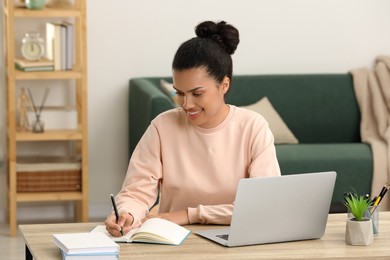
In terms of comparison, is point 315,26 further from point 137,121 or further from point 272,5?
point 137,121

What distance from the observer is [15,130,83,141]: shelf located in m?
4.88

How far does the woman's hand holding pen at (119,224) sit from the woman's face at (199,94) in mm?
410

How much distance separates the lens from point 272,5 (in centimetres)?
548

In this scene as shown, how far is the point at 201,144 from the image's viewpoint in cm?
286

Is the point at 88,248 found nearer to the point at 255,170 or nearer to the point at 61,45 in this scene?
the point at 255,170

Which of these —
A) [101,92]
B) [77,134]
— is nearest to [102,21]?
[101,92]

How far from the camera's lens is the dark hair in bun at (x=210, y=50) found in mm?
2771

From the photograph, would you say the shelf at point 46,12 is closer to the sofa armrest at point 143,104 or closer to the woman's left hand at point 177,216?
the sofa armrest at point 143,104

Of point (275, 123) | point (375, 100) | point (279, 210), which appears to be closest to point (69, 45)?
point (275, 123)

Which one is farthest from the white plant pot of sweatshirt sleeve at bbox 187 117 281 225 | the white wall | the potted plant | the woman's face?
the white wall

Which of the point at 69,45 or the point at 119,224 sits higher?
the point at 69,45

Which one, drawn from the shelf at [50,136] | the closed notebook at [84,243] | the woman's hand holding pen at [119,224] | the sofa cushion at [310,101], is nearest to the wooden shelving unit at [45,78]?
the shelf at [50,136]

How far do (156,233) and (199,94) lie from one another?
20.6 inches

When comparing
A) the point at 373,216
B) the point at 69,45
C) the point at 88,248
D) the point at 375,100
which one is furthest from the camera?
the point at 375,100
